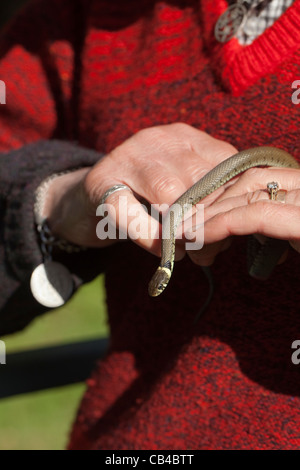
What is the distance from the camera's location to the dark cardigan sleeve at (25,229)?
4.02 ft

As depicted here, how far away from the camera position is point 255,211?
0.77 m

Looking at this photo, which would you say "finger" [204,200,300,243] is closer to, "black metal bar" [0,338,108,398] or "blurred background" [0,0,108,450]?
"black metal bar" [0,338,108,398]

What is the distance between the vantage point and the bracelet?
1.23 metres

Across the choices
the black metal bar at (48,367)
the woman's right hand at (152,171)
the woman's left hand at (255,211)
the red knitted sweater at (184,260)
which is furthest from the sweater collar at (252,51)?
the black metal bar at (48,367)

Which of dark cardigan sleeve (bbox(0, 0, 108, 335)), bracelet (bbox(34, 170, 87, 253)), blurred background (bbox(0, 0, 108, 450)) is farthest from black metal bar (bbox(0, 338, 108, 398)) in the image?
blurred background (bbox(0, 0, 108, 450))

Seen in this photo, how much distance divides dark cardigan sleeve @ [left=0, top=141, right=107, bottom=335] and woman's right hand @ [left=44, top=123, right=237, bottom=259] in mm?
150

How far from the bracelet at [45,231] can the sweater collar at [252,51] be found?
0.43 meters

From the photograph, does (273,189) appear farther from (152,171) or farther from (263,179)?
(152,171)

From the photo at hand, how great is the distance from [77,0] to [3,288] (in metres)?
0.68

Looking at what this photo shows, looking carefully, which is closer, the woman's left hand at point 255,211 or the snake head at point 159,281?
the woman's left hand at point 255,211

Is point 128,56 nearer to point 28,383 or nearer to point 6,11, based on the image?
point 28,383

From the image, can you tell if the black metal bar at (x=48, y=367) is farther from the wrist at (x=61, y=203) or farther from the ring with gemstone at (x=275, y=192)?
the ring with gemstone at (x=275, y=192)

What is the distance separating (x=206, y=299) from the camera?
1.07 m

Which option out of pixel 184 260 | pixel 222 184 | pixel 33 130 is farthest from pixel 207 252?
pixel 33 130
